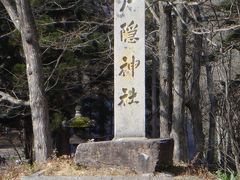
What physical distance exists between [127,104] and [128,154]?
772 mm

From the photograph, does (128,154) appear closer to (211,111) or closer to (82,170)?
(82,170)

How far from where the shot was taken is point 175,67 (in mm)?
15719

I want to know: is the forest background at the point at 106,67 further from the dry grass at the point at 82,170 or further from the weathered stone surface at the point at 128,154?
the weathered stone surface at the point at 128,154

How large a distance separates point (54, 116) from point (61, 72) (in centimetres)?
165

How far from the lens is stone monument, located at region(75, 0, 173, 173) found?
7969 mm

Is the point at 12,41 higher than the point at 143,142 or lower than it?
higher

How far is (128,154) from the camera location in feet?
26.0

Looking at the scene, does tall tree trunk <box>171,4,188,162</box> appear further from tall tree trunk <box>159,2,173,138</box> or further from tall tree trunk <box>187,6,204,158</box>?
tall tree trunk <box>187,6,204,158</box>

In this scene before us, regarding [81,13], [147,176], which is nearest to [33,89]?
[147,176]

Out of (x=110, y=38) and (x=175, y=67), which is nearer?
(x=175, y=67)

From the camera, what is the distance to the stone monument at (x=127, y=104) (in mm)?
7969

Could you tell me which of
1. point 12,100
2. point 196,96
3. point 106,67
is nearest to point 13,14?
point 12,100

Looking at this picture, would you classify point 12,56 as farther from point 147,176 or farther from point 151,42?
point 147,176

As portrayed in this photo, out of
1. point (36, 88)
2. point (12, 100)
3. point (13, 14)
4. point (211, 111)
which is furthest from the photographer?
point (211, 111)
